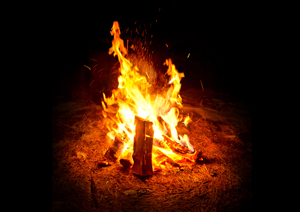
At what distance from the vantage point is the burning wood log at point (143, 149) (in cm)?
305

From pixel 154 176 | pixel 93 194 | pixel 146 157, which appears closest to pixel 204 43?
pixel 146 157

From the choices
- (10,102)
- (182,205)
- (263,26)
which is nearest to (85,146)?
(182,205)

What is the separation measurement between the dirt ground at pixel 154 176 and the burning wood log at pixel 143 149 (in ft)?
0.38

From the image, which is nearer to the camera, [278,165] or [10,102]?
[10,102]

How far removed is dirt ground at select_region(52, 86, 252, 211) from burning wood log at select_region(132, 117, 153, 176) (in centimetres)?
12

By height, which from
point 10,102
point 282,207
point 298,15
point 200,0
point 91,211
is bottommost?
point 91,211

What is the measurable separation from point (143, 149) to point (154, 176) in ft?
1.34

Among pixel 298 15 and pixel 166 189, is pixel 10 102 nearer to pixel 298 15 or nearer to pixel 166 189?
pixel 166 189

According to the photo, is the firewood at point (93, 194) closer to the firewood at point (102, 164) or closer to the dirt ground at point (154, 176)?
the dirt ground at point (154, 176)

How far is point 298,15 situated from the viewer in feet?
7.78

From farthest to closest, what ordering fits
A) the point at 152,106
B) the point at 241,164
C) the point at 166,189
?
the point at 152,106
the point at 241,164
the point at 166,189

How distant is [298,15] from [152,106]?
107 inches

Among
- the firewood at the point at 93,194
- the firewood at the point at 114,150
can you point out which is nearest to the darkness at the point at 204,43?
the firewood at the point at 114,150

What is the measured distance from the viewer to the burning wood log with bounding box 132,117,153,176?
120 inches
